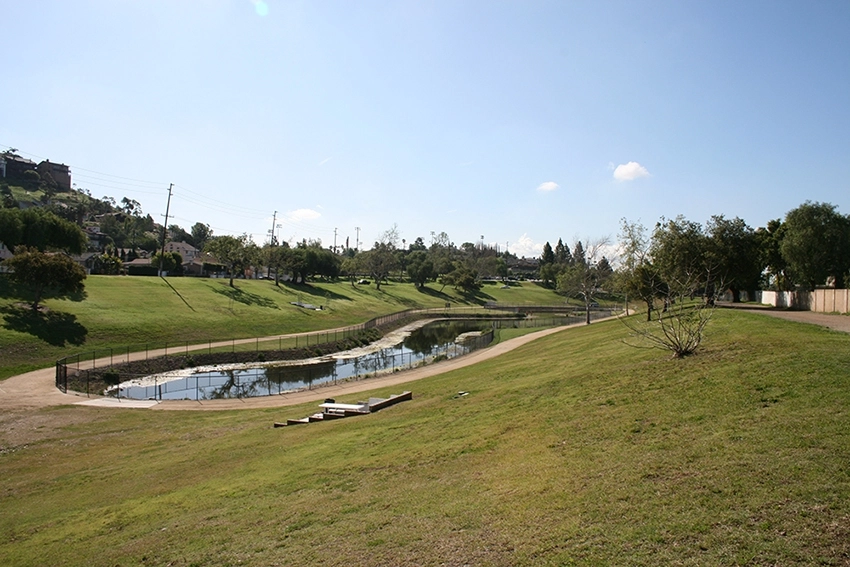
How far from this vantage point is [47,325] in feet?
159

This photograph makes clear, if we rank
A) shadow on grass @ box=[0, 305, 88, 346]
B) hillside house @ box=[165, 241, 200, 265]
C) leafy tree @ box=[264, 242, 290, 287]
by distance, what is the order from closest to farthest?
shadow on grass @ box=[0, 305, 88, 346] < leafy tree @ box=[264, 242, 290, 287] < hillside house @ box=[165, 241, 200, 265]

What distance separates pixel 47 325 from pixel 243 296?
32.1 meters

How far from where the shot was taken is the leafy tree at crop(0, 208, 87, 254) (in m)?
71.9

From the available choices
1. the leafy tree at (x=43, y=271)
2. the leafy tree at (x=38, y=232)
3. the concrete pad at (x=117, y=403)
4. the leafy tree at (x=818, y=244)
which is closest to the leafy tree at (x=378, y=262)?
the leafy tree at (x=38, y=232)

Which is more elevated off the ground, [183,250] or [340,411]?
[183,250]

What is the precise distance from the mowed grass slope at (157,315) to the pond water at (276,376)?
10.0m

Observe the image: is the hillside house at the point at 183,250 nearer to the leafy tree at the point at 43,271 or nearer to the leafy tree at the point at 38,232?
the leafy tree at the point at 38,232

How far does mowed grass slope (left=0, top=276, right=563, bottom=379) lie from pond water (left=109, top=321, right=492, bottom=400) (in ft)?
32.9

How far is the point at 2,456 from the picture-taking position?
2150 cm

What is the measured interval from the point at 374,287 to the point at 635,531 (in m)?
117

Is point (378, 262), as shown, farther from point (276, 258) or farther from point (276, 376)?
point (276, 376)

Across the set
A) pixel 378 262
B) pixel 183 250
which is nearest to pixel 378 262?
pixel 378 262

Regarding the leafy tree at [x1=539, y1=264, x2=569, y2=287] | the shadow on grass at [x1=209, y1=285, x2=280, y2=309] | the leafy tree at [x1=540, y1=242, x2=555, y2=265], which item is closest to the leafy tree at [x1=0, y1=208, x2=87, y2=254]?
the shadow on grass at [x1=209, y1=285, x2=280, y2=309]

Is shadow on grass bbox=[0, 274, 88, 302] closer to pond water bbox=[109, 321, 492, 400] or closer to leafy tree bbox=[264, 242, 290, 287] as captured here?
pond water bbox=[109, 321, 492, 400]
